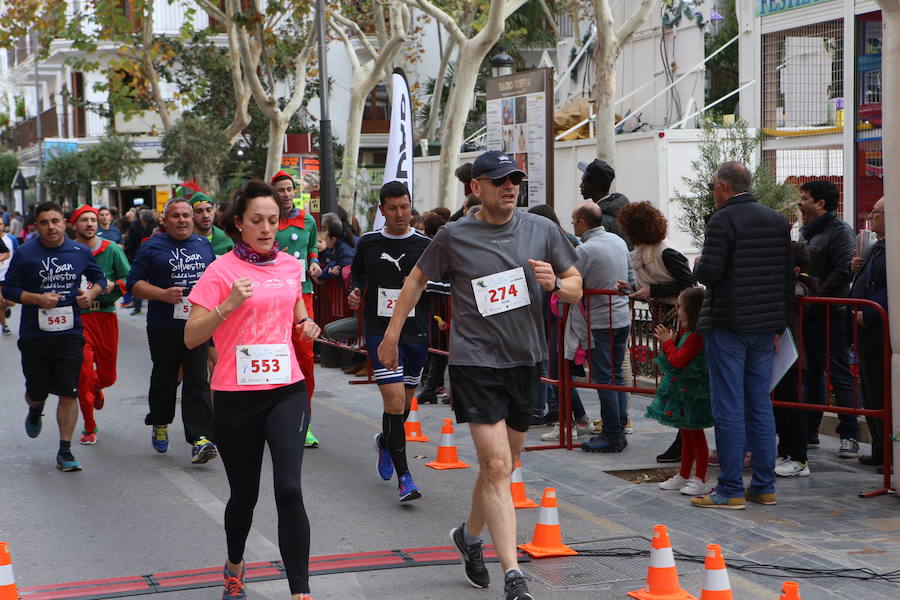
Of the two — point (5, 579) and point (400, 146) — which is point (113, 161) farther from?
point (5, 579)

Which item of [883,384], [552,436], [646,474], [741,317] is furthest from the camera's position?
[552,436]

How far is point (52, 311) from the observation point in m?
8.51

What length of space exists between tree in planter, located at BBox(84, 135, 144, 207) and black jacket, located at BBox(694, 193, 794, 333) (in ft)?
120

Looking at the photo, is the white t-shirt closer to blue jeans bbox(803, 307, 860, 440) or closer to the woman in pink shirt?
blue jeans bbox(803, 307, 860, 440)

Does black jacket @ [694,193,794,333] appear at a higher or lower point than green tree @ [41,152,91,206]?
lower

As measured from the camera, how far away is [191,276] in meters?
8.63

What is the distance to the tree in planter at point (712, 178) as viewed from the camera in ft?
39.6

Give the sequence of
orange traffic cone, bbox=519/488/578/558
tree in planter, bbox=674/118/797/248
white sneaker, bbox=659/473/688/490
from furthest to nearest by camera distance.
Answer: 1. tree in planter, bbox=674/118/797/248
2. white sneaker, bbox=659/473/688/490
3. orange traffic cone, bbox=519/488/578/558

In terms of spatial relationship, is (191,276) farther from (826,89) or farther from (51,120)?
(51,120)

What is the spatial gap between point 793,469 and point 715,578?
339 cm

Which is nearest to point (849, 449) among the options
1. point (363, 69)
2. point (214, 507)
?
point (214, 507)

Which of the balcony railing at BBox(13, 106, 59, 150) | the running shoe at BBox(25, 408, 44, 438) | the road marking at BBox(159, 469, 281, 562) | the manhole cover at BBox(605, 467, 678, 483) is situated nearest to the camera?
the road marking at BBox(159, 469, 281, 562)

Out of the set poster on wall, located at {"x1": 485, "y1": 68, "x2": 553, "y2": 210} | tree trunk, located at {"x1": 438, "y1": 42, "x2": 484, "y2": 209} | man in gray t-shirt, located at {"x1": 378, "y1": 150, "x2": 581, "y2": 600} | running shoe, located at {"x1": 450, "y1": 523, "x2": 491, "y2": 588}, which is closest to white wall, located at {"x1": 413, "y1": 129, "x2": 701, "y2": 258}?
tree trunk, located at {"x1": 438, "y1": 42, "x2": 484, "y2": 209}

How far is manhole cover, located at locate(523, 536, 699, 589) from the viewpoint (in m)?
5.65
